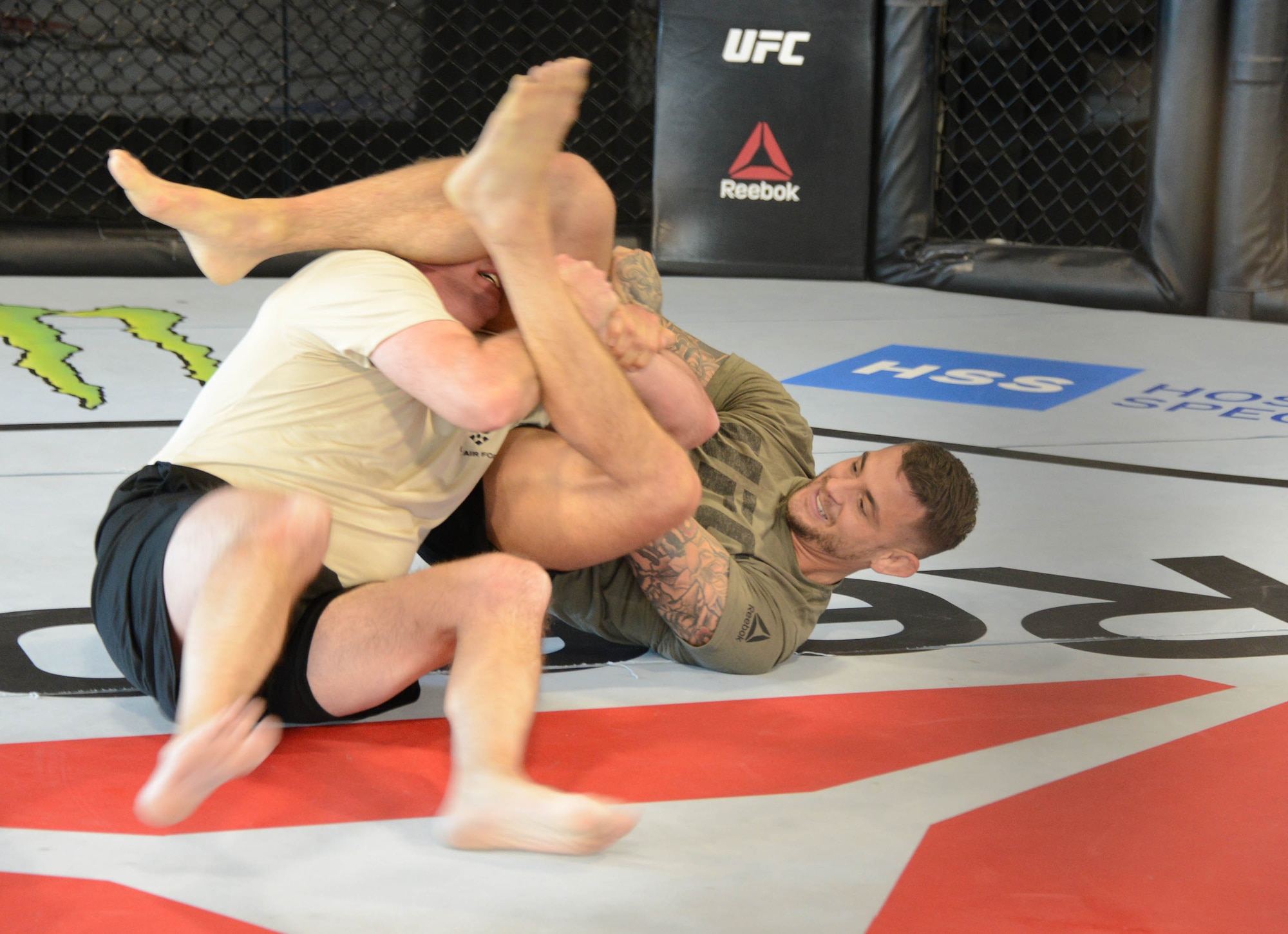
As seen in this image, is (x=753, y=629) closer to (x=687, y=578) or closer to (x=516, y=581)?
(x=687, y=578)

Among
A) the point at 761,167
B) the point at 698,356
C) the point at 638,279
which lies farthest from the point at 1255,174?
the point at 638,279

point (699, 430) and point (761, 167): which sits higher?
point (761, 167)

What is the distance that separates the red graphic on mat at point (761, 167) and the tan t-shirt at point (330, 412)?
3.52 m

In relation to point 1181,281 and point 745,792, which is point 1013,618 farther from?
point 1181,281

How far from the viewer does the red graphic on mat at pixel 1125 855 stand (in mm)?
1178

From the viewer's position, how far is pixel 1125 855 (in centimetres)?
130

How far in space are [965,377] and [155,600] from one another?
2.60m

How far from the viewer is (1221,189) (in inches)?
170

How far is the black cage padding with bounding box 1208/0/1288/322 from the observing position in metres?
4.14

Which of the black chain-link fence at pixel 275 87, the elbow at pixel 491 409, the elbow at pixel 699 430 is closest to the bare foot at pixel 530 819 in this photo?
the elbow at pixel 491 409

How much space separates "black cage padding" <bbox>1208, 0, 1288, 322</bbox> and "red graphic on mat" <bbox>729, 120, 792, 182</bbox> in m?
1.48

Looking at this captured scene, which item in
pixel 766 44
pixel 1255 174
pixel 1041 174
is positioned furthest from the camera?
pixel 1041 174

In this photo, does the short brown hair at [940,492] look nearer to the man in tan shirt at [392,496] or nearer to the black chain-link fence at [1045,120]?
the man in tan shirt at [392,496]

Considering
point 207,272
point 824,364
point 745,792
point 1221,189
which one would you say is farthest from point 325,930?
point 1221,189
